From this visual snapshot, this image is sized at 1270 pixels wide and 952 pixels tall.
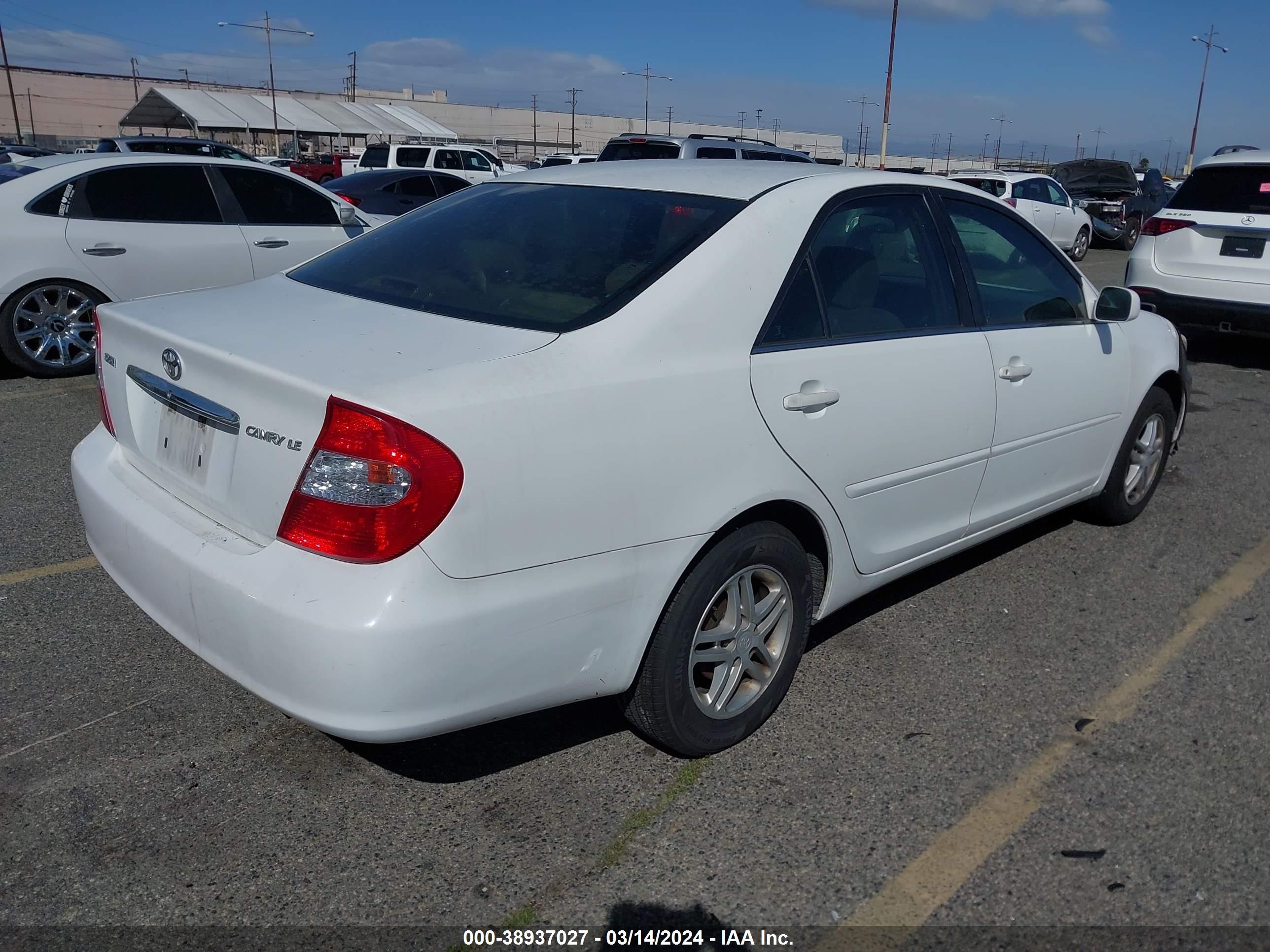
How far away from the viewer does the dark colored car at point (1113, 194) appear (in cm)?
2205

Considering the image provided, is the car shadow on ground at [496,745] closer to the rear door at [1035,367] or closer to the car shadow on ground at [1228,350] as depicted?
the rear door at [1035,367]

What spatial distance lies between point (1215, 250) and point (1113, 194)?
1750 centimetres

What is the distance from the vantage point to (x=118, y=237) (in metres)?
7.30

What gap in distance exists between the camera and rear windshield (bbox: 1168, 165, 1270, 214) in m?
8.24

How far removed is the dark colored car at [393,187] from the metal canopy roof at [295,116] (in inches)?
1441

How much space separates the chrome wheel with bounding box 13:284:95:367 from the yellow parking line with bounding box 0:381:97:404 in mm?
312

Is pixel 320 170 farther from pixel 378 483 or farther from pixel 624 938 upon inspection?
pixel 624 938

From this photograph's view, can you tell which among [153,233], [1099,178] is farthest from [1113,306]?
[1099,178]

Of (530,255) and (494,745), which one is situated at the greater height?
(530,255)

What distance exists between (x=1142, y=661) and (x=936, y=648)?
73cm

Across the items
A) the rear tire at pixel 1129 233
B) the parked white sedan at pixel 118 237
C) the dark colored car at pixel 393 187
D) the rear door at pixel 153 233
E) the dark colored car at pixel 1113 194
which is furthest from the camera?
the rear tire at pixel 1129 233

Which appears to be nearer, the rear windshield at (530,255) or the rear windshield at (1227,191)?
the rear windshield at (530,255)

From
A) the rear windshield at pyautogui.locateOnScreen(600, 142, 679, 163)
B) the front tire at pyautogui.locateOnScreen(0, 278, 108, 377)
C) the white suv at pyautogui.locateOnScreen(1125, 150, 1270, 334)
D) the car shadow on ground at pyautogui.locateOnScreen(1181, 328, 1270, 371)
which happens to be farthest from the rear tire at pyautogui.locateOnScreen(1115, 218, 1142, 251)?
the front tire at pyautogui.locateOnScreen(0, 278, 108, 377)

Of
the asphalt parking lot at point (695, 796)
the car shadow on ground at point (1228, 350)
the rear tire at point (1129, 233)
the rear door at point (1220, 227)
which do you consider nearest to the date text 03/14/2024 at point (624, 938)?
the asphalt parking lot at point (695, 796)
